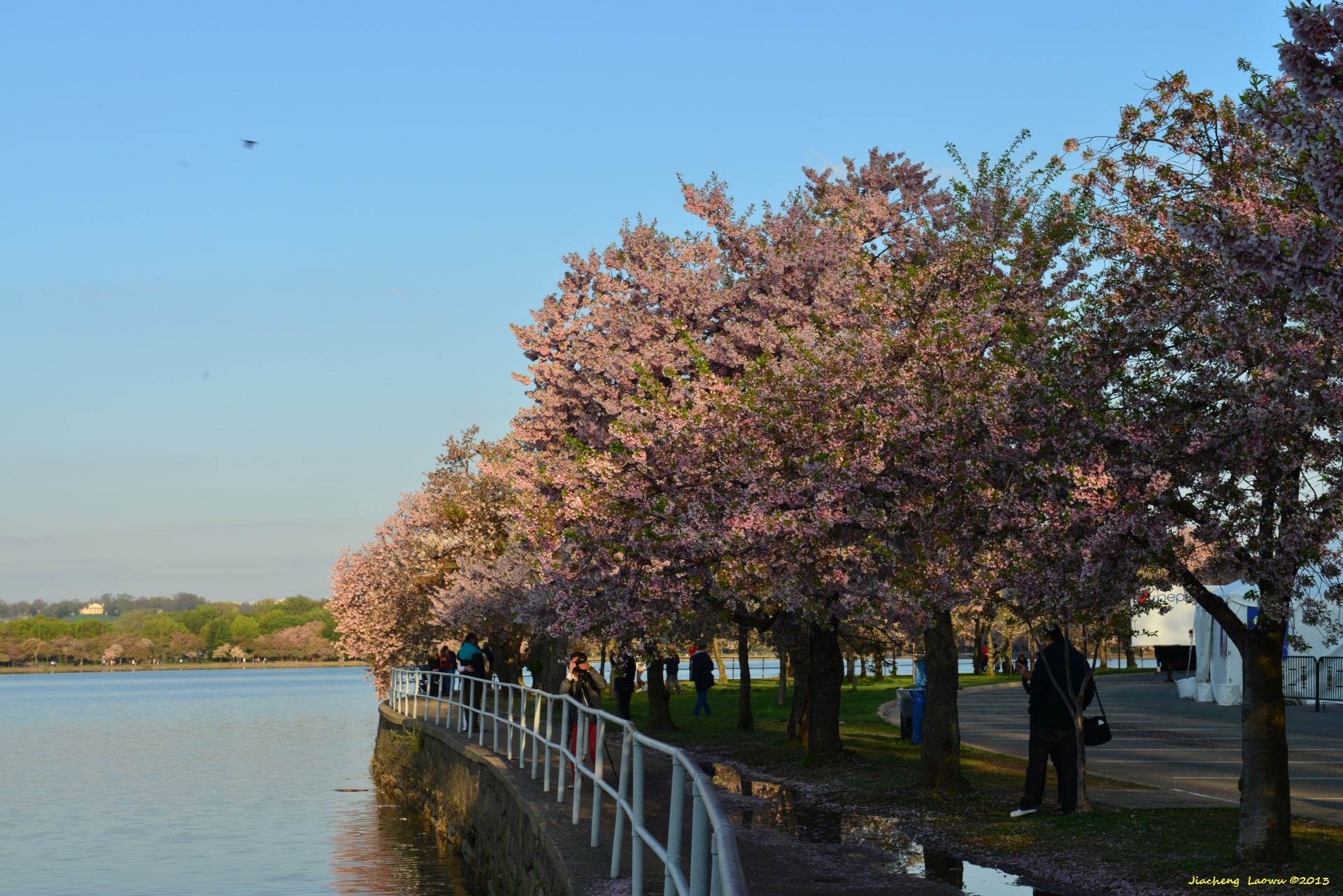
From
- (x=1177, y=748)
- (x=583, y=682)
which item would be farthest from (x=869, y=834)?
(x=1177, y=748)

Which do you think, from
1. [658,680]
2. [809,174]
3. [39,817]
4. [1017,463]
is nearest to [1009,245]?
[1017,463]

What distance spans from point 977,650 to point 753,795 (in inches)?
2256

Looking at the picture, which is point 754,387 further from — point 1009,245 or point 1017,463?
point 1017,463

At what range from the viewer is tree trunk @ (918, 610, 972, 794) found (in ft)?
56.5

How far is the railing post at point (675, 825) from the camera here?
6.92 metres

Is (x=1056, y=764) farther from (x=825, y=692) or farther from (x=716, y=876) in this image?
(x=716, y=876)

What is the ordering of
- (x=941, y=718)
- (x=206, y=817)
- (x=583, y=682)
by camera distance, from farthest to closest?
(x=206, y=817)
(x=583, y=682)
(x=941, y=718)

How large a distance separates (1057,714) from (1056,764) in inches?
21.3

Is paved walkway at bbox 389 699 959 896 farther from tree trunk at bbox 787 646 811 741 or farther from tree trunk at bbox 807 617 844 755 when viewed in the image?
tree trunk at bbox 787 646 811 741

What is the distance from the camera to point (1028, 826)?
13812 millimetres

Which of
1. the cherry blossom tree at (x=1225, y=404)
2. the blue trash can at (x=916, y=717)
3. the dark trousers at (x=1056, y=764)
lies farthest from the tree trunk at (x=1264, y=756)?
the blue trash can at (x=916, y=717)

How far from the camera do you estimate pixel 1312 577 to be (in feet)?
35.2

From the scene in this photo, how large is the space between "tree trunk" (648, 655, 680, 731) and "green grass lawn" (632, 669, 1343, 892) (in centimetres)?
600

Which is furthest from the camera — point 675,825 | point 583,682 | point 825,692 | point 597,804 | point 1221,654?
point 1221,654
